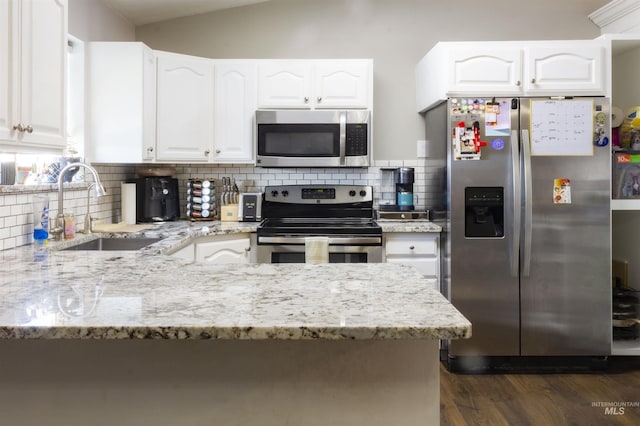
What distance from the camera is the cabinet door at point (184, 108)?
11.3 feet

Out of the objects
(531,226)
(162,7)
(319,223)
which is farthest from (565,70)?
(162,7)

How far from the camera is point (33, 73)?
1.99 m

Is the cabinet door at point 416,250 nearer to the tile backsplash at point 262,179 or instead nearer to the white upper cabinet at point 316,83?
the tile backsplash at point 262,179

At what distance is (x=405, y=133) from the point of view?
158 inches

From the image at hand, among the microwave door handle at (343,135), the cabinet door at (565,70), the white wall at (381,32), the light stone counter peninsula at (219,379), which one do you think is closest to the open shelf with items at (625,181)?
the cabinet door at (565,70)

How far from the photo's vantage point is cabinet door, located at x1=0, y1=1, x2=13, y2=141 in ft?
5.81

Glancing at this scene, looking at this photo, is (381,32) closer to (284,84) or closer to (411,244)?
(284,84)

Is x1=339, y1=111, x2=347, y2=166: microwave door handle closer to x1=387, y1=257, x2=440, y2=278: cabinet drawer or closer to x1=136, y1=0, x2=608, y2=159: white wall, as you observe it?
x1=136, y1=0, x2=608, y2=159: white wall

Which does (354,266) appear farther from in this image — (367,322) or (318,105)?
(318,105)

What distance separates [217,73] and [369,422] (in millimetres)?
2945

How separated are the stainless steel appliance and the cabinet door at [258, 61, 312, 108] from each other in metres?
0.66

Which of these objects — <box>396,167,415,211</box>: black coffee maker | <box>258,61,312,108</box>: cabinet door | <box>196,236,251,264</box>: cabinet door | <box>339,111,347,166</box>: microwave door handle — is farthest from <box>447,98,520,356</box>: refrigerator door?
<box>196,236,251,264</box>: cabinet door

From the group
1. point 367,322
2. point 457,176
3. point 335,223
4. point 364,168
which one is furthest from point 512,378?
point 367,322

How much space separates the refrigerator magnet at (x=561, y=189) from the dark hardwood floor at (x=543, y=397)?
3.65 feet
